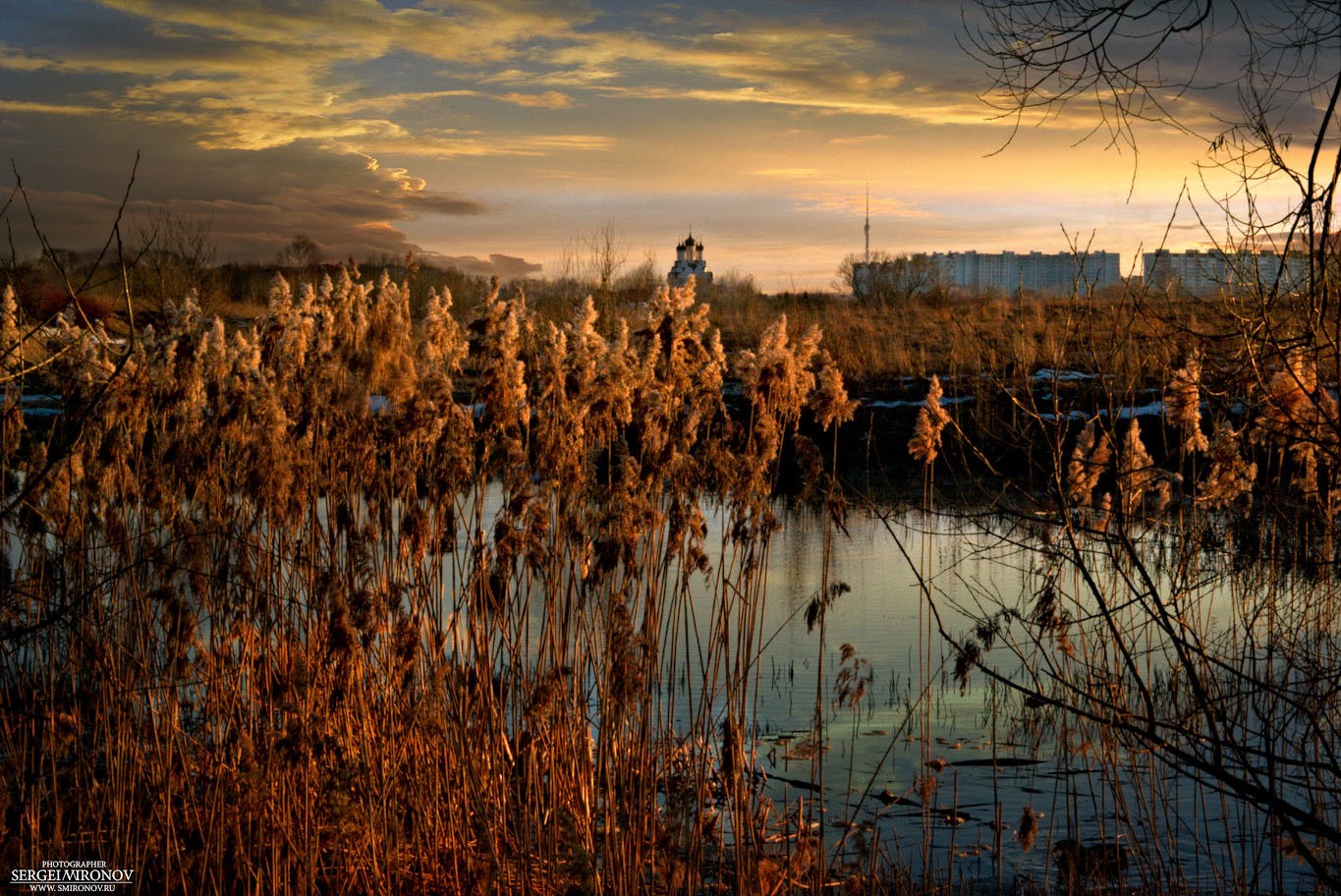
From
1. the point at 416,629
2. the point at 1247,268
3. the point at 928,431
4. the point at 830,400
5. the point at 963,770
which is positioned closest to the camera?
the point at 1247,268

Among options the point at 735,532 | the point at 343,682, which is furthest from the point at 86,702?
the point at 735,532

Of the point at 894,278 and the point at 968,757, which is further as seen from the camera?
the point at 894,278

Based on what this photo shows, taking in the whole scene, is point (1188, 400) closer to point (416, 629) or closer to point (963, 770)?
point (963, 770)

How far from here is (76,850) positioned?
418cm

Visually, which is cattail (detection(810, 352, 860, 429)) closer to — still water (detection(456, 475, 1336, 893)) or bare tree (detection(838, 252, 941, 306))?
still water (detection(456, 475, 1336, 893))

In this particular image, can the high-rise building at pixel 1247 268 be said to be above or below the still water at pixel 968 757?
above

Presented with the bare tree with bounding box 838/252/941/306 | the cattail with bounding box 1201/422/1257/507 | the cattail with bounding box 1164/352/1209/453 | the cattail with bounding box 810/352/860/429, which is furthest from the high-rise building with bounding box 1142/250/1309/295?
the bare tree with bounding box 838/252/941/306

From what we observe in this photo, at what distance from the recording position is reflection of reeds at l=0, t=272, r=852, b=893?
12.3 feet

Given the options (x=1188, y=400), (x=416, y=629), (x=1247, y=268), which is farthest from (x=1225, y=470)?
(x=416, y=629)

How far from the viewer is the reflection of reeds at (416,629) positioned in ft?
12.3

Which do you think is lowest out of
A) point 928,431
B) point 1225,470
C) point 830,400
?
point 1225,470

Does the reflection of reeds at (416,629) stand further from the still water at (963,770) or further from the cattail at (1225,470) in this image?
the cattail at (1225,470)

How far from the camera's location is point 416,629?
12.9 ft

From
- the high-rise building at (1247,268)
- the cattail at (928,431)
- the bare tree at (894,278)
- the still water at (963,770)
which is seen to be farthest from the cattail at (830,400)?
the bare tree at (894,278)
